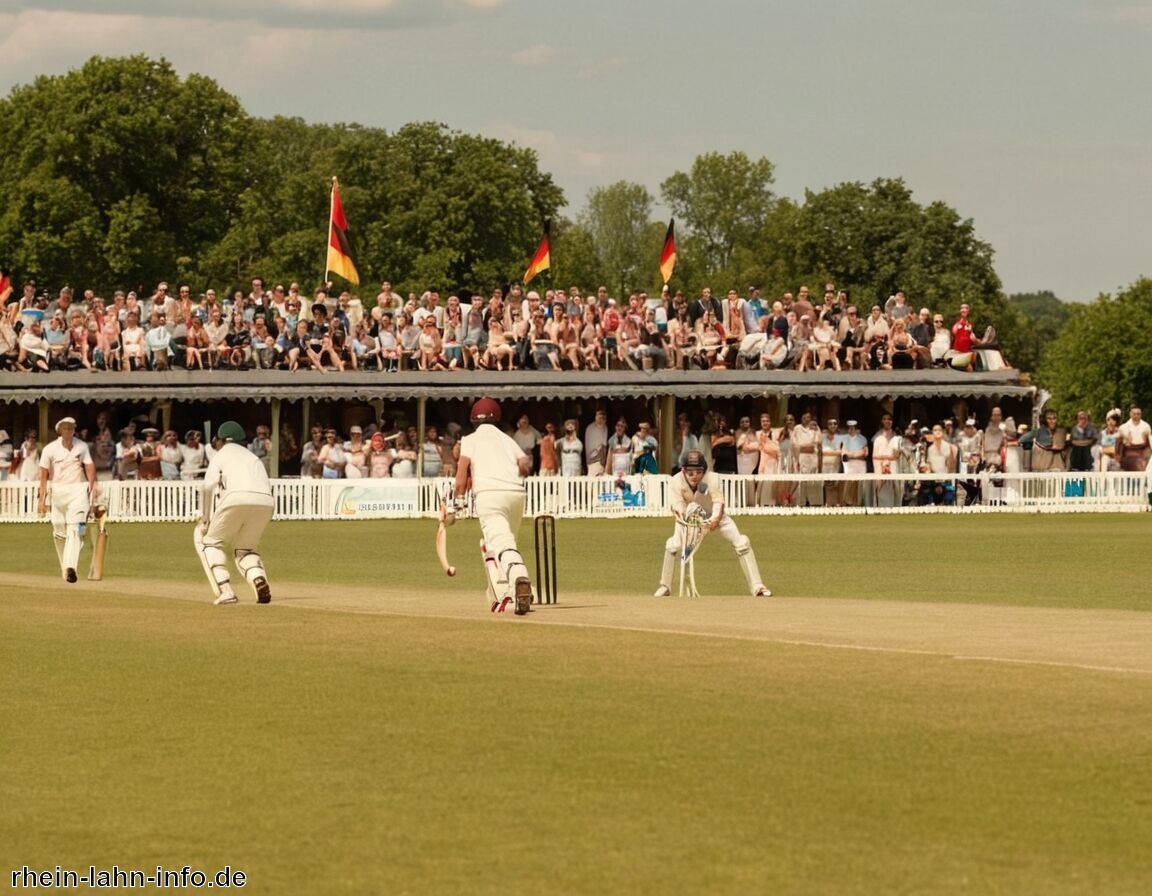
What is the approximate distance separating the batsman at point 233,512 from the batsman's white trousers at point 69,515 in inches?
200

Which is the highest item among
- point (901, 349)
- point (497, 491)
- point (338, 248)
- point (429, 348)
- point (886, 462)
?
point (338, 248)

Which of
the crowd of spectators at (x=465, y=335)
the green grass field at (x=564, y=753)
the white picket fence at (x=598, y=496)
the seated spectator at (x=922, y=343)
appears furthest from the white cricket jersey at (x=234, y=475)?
the seated spectator at (x=922, y=343)

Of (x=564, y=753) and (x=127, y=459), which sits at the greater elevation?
(x=127, y=459)

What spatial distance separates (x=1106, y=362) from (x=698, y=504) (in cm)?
8125

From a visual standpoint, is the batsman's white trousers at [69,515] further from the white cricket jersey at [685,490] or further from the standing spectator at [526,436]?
the standing spectator at [526,436]

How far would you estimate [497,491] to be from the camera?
17.9 metres

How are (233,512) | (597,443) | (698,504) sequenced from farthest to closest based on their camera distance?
(597,443)
(698,504)
(233,512)

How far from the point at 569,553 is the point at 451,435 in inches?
603

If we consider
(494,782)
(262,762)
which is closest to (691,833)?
(494,782)

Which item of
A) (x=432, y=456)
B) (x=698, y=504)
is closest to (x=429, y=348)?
(x=432, y=456)

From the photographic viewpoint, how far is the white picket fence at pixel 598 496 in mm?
40094

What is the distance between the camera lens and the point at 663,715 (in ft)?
39.4

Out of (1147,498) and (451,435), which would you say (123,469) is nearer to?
(451,435)

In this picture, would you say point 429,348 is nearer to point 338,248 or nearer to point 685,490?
point 338,248
